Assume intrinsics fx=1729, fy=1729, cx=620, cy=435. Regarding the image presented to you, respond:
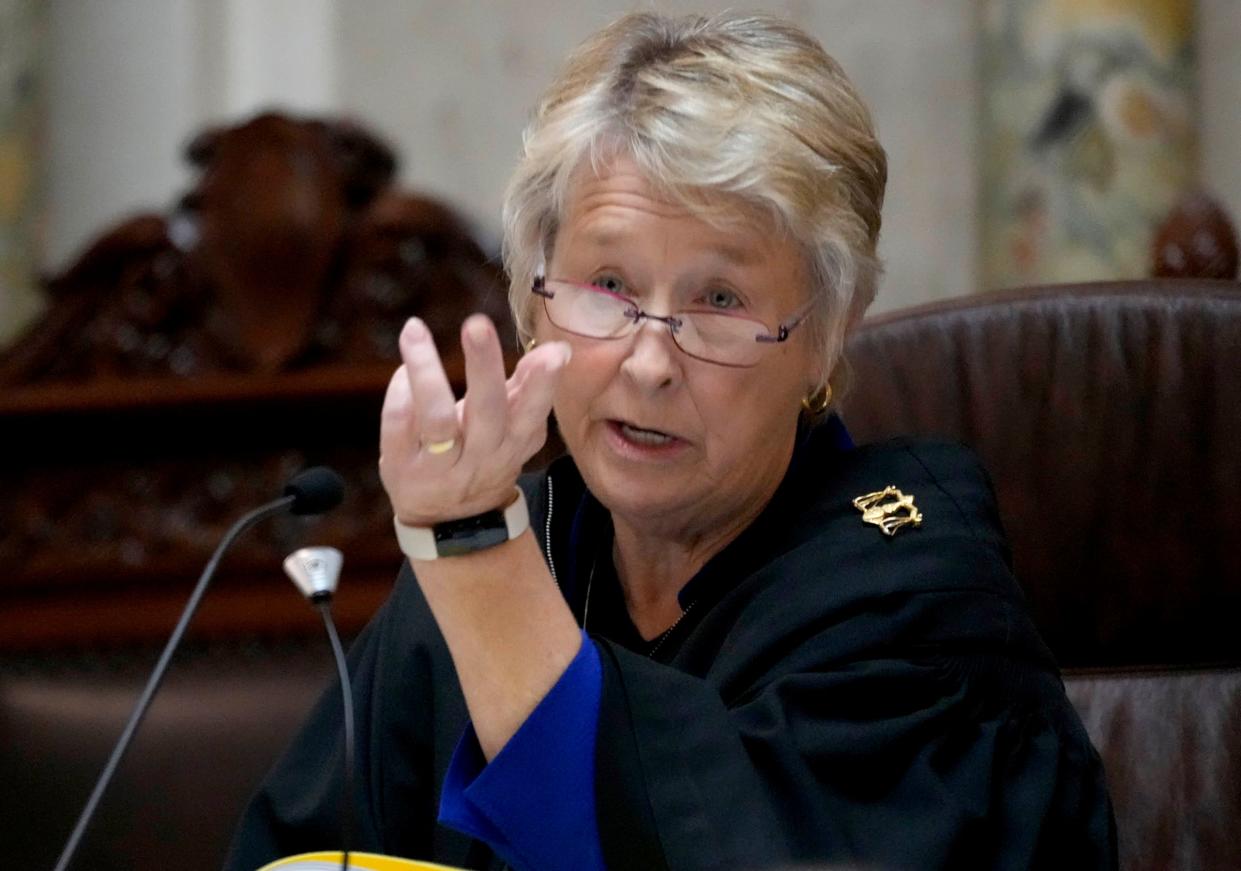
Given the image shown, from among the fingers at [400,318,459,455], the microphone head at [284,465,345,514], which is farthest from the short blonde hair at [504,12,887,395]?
Answer: the fingers at [400,318,459,455]

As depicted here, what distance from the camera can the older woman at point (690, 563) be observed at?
52.8 inches

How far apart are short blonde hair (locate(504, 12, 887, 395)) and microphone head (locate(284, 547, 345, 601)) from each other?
0.49m

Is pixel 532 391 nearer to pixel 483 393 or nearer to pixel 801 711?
pixel 483 393

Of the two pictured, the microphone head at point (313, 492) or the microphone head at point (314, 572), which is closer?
the microphone head at point (314, 572)

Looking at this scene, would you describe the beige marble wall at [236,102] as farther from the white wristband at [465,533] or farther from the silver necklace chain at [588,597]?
the white wristband at [465,533]

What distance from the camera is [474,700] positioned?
136 centimetres

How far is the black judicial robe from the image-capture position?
1377mm

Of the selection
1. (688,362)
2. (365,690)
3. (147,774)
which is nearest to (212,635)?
(147,774)

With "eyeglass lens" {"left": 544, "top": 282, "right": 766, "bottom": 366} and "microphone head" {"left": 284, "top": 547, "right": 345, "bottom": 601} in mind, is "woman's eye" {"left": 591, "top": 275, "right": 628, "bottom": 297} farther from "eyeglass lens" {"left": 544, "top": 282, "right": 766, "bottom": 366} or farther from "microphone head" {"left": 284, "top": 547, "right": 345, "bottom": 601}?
"microphone head" {"left": 284, "top": 547, "right": 345, "bottom": 601}

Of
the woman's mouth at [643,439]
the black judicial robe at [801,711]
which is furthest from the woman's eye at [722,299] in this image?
the black judicial robe at [801,711]

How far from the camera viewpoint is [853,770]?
1445mm

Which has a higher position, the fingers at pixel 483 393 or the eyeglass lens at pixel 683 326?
the fingers at pixel 483 393

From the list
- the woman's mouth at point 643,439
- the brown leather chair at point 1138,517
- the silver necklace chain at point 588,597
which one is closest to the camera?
the woman's mouth at point 643,439

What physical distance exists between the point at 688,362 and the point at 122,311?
6.43 ft
